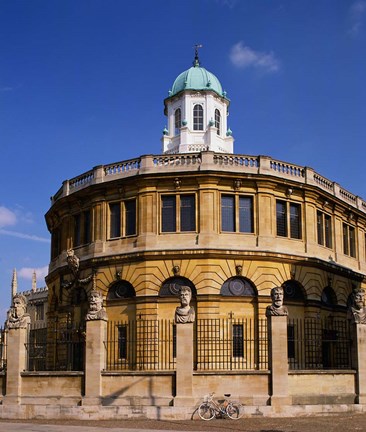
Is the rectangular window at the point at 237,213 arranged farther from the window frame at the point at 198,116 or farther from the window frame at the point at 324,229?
the window frame at the point at 198,116

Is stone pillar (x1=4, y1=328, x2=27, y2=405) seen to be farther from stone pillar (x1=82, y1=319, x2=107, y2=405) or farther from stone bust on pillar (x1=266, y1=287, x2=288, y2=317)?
stone bust on pillar (x1=266, y1=287, x2=288, y2=317)

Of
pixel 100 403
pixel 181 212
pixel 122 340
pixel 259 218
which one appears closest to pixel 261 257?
pixel 259 218

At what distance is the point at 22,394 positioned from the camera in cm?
2844

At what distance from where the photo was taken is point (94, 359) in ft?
89.6

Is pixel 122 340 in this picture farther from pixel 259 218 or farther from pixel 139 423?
pixel 139 423

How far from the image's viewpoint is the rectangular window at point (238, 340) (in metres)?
36.9

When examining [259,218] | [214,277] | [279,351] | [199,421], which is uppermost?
[259,218]

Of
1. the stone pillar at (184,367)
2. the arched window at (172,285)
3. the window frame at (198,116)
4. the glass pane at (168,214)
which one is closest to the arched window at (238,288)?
the arched window at (172,285)

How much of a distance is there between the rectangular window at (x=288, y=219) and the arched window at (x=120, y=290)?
29.1 feet

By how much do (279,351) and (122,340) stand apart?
13.0 metres

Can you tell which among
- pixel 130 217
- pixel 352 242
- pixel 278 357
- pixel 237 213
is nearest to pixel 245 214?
pixel 237 213

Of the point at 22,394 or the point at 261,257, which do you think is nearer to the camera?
the point at 22,394

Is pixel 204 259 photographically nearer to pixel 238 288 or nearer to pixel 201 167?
pixel 238 288

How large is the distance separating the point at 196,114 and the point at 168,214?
21.5 metres
